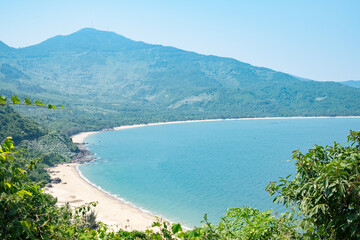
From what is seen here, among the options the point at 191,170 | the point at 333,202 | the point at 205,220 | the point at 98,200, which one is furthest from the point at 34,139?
the point at 333,202

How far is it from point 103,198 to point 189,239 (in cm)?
3531

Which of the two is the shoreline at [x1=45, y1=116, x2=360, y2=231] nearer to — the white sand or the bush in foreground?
the white sand

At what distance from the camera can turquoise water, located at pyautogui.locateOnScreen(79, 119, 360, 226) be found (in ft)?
119

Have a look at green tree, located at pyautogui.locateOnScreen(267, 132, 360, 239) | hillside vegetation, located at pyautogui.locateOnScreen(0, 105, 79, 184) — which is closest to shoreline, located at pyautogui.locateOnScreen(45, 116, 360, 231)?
hillside vegetation, located at pyautogui.locateOnScreen(0, 105, 79, 184)

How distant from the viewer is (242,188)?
42188 millimetres

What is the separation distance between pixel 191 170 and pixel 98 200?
2370 cm

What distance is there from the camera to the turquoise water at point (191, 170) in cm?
3622

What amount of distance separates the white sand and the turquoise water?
7.10ft

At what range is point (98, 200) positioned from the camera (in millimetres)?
34594

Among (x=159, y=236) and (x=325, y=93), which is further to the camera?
(x=325, y=93)

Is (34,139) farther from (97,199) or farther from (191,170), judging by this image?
(191,170)

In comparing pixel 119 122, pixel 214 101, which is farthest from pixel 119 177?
pixel 214 101

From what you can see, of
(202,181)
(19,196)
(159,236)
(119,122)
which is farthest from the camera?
(119,122)

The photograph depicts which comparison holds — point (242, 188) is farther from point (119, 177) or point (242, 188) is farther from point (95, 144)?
point (95, 144)
